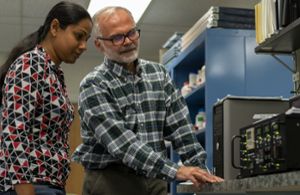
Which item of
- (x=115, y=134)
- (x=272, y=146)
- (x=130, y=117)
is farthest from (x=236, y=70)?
(x=272, y=146)

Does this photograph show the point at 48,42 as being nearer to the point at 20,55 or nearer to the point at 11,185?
the point at 20,55

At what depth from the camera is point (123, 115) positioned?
1930 millimetres

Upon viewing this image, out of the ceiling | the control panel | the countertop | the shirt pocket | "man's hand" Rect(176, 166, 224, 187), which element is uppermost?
the ceiling

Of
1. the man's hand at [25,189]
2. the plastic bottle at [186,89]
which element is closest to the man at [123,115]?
the man's hand at [25,189]

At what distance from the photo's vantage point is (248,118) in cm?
263

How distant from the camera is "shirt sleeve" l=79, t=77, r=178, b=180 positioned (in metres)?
1.72

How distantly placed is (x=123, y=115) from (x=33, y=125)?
0.49m

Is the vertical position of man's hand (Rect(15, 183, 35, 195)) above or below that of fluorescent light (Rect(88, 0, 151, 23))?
below

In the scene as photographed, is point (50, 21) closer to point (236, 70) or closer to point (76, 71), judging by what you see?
point (236, 70)

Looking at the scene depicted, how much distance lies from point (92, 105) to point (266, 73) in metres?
1.65

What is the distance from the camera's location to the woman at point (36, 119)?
1463 millimetres

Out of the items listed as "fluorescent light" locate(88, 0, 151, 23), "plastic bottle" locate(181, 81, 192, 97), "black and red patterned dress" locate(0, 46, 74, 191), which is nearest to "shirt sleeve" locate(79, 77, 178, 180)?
"black and red patterned dress" locate(0, 46, 74, 191)

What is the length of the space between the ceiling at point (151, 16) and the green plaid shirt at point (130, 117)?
2.53 m

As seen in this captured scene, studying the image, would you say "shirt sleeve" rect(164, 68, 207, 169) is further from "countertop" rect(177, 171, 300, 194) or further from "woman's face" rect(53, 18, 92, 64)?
"woman's face" rect(53, 18, 92, 64)
